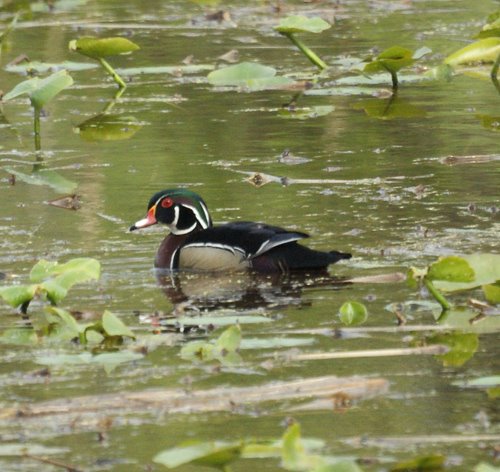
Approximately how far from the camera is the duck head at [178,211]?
9852 millimetres

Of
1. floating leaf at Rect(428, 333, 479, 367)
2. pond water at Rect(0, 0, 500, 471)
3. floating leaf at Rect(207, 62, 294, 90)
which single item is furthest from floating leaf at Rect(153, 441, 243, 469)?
floating leaf at Rect(207, 62, 294, 90)

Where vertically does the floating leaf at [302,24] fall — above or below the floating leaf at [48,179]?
above

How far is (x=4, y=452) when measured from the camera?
607 cm

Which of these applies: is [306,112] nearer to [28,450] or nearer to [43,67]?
[43,67]

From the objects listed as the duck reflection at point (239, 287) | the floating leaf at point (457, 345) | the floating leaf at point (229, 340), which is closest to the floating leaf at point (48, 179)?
the duck reflection at point (239, 287)

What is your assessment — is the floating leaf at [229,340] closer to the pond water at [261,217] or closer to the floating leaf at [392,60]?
the pond water at [261,217]

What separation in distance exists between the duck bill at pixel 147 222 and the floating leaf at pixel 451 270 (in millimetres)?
2518

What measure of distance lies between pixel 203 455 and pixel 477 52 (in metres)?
9.30

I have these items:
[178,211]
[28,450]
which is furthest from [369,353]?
[178,211]

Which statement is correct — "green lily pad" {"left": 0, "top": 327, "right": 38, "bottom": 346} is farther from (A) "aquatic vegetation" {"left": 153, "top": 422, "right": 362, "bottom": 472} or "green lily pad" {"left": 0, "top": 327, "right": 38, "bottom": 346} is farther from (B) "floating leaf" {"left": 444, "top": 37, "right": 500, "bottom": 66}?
(B) "floating leaf" {"left": 444, "top": 37, "right": 500, "bottom": 66}

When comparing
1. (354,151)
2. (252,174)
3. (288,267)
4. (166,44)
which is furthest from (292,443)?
(166,44)

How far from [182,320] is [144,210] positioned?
283cm

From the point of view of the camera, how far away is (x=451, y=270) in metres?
7.73

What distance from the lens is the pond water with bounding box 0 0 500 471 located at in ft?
20.8
